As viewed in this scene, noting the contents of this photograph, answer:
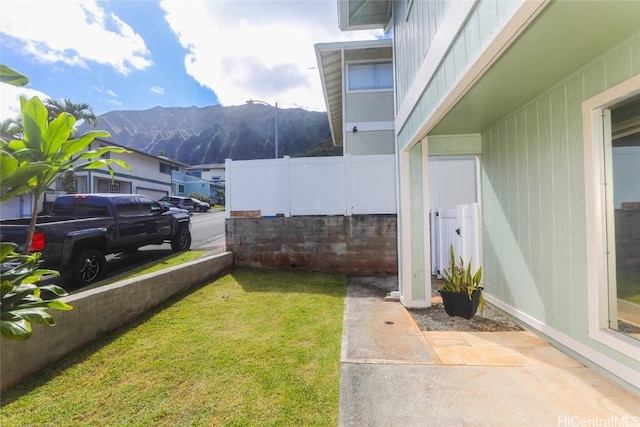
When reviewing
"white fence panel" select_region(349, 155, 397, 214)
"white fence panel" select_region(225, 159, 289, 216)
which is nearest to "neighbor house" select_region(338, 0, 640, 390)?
"white fence panel" select_region(349, 155, 397, 214)

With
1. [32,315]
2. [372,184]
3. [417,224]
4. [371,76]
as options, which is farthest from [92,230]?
[371,76]

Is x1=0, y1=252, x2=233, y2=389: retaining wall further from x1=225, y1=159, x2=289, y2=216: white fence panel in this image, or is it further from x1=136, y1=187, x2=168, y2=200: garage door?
x1=136, y1=187, x2=168, y2=200: garage door

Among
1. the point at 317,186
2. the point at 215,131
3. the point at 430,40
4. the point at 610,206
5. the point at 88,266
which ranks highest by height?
the point at 215,131

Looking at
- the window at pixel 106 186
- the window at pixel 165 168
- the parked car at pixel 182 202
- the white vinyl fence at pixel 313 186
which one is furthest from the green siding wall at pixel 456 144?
the window at pixel 165 168

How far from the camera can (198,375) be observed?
8.20 ft

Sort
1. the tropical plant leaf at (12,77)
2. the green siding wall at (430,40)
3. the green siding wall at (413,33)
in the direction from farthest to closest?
1. the green siding wall at (413,33)
2. the green siding wall at (430,40)
3. the tropical plant leaf at (12,77)

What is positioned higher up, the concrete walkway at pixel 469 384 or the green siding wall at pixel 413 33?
the green siding wall at pixel 413 33

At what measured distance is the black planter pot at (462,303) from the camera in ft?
Result: 12.8

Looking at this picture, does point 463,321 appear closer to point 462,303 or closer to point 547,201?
point 462,303

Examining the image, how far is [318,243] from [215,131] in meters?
94.6

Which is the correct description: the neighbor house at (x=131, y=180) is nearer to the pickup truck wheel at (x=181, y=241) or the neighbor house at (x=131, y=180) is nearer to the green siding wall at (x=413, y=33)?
the pickup truck wheel at (x=181, y=241)

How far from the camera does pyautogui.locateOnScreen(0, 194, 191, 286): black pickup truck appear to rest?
4.58 m

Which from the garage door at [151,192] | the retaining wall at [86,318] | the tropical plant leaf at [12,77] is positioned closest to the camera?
the tropical plant leaf at [12,77]

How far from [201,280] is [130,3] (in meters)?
4.88
